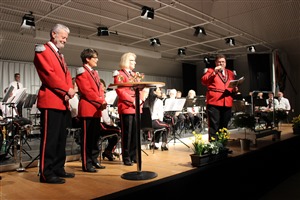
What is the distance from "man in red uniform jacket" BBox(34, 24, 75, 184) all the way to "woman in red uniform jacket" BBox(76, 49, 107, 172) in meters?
0.39

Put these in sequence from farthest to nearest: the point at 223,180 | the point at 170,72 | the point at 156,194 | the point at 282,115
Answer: the point at 170,72 → the point at 282,115 → the point at 223,180 → the point at 156,194

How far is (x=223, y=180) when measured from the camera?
10.4ft

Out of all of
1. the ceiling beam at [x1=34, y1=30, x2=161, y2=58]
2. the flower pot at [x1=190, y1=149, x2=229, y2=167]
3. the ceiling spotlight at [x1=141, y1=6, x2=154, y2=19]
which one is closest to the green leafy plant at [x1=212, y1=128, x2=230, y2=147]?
the flower pot at [x1=190, y1=149, x2=229, y2=167]

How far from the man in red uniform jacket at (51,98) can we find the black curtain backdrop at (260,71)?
1270 cm

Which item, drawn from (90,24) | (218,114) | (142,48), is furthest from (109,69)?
(218,114)

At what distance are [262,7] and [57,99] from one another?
33.0ft

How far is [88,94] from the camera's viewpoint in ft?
10.3

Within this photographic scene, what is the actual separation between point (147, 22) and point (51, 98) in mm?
8742

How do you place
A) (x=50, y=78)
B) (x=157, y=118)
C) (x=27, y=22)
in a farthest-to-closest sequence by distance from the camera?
(x=27, y=22)
(x=157, y=118)
(x=50, y=78)

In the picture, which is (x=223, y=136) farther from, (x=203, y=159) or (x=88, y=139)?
(x=88, y=139)

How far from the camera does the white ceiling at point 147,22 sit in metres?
8.79

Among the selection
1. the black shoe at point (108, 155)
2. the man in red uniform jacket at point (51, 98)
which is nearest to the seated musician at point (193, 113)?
the black shoe at point (108, 155)

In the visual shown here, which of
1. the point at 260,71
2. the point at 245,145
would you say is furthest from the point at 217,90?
the point at 260,71

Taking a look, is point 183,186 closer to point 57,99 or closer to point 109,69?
point 57,99
